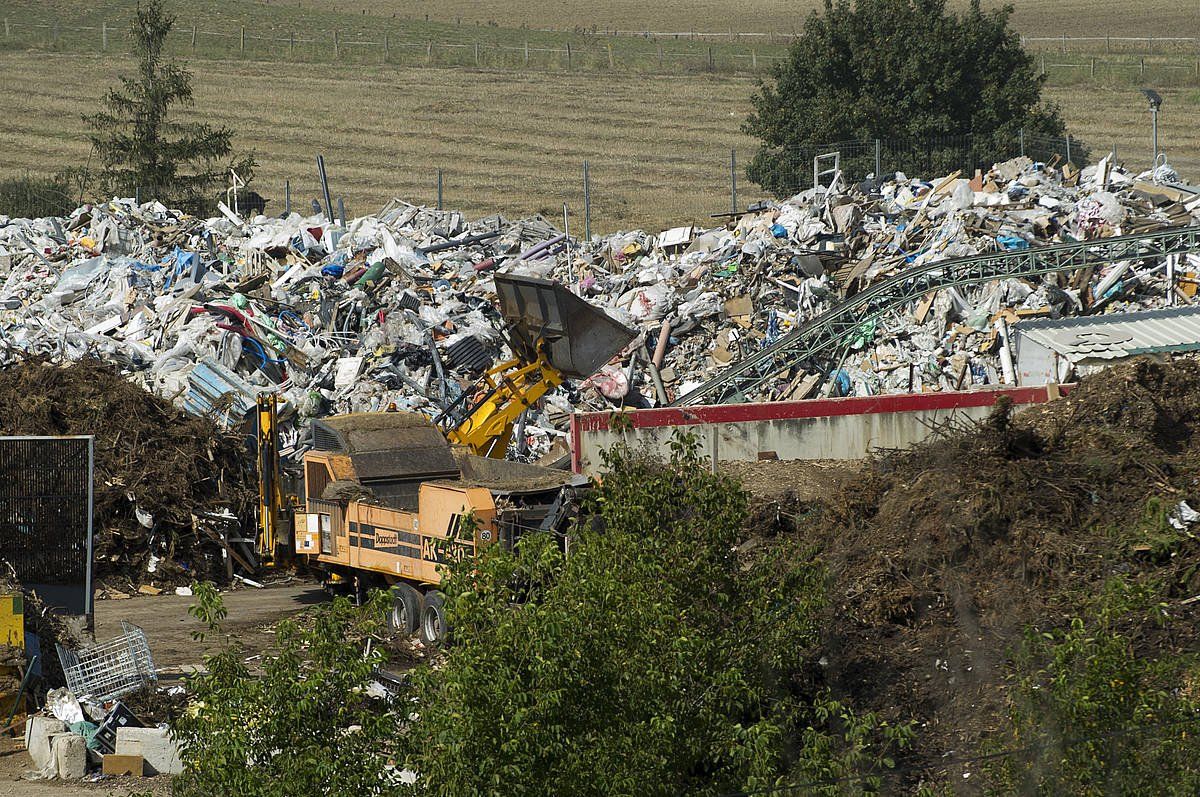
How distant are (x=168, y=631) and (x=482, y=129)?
3403 cm

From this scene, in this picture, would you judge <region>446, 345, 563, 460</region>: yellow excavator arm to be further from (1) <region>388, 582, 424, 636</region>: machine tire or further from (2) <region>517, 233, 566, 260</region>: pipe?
(2) <region>517, 233, 566, 260</region>: pipe

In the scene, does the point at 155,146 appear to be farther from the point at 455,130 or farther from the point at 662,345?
the point at 662,345

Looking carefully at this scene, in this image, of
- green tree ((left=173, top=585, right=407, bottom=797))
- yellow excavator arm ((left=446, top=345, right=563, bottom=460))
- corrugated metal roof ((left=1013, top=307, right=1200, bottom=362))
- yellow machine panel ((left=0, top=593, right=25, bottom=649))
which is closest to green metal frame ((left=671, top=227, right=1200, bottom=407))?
corrugated metal roof ((left=1013, top=307, right=1200, bottom=362))

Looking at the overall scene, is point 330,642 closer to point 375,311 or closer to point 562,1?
point 375,311

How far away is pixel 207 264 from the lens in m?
24.6

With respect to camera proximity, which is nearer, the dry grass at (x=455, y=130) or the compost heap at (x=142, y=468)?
the compost heap at (x=142, y=468)

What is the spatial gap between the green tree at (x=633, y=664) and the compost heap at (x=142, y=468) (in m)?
10.0

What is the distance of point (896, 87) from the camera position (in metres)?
35.9

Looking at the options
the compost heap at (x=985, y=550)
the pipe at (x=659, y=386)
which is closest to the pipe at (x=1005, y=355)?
the pipe at (x=659, y=386)

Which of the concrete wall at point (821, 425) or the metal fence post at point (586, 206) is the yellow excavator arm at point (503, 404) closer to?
the concrete wall at point (821, 425)

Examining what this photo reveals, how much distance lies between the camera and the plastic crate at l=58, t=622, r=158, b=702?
11133 mm

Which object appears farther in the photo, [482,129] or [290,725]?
[482,129]

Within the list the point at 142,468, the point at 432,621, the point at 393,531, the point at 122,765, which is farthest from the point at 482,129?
the point at 122,765

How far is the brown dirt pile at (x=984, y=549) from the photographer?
388 inches
